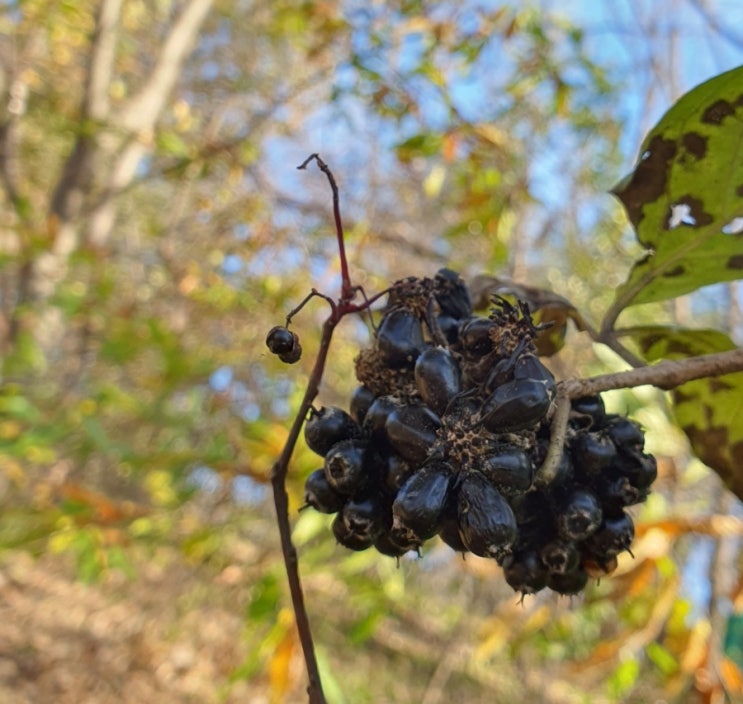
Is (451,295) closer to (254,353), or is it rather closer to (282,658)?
(282,658)

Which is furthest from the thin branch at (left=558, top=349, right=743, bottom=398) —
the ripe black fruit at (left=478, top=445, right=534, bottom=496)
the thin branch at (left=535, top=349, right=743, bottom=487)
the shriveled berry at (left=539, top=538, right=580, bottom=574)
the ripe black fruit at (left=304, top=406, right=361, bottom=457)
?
the ripe black fruit at (left=304, top=406, right=361, bottom=457)

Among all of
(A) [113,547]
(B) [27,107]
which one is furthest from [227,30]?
(A) [113,547]

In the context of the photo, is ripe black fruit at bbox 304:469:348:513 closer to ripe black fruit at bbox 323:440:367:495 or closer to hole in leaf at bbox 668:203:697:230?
ripe black fruit at bbox 323:440:367:495

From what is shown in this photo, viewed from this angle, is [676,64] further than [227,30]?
No

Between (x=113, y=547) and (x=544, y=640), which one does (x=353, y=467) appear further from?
(x=544, y=640)

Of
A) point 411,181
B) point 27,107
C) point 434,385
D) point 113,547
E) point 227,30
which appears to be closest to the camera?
point 434,385
